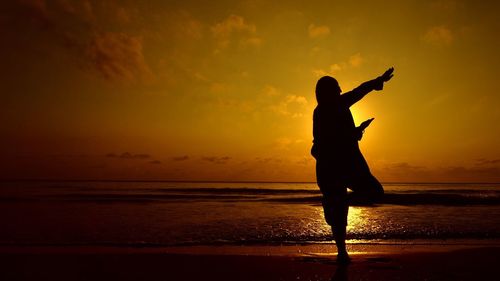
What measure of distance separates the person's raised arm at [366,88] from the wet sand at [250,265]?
2.10m

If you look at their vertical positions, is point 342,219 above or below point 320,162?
below

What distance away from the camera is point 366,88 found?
4.57m

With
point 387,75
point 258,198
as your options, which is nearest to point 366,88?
point 387,75

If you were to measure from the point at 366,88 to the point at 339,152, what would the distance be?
0.85 metres

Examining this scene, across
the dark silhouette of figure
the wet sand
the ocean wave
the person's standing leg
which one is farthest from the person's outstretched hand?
the ocean wave

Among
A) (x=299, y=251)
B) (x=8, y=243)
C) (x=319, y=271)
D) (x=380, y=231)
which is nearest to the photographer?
(x=319, y=271)

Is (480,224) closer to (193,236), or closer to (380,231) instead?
(380,231)

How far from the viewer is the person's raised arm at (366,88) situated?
4.48 m

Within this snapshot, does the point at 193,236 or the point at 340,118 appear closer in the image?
the point at 340,118

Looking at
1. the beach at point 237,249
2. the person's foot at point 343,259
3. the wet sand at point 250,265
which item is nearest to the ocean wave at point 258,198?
the beach at point 237,249

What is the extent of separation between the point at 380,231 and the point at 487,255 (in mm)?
3856

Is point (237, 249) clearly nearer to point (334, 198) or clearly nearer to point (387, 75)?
point (334, 198)

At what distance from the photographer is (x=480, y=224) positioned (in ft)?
38.5

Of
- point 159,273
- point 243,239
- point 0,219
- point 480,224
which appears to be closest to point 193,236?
point 243,239
